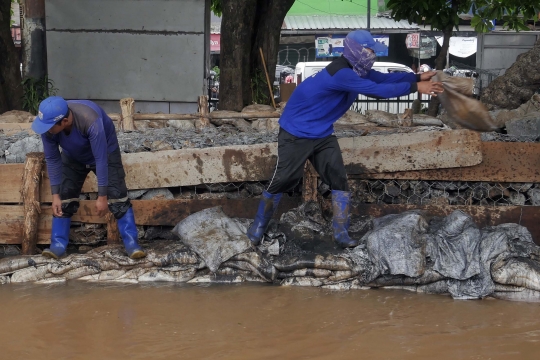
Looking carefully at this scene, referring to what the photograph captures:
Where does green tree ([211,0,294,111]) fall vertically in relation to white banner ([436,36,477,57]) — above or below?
below

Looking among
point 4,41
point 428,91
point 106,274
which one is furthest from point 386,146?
point 4,41

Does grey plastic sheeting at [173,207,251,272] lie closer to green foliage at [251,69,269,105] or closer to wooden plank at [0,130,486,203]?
wooden plank at [0,130,486,203]

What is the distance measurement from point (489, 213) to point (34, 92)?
8296mm

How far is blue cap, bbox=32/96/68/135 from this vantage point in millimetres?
5203

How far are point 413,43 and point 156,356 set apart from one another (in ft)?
74.5

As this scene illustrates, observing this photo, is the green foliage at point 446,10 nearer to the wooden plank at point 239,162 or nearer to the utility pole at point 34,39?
the wooden plank at point 239,162

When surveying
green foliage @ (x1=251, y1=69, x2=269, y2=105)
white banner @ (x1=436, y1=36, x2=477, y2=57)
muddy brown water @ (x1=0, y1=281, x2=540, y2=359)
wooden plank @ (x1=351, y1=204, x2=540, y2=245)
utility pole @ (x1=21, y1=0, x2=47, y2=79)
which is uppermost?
white banner @ (x1=436, y1=36, x2=477, y2=57)

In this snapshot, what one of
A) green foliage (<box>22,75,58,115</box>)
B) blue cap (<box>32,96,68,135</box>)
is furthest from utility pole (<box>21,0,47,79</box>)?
blue cap (<box>32,96,68,135</box>)

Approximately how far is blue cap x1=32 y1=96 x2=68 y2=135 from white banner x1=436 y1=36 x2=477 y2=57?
22469 mm

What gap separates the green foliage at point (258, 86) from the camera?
11405 millimetres

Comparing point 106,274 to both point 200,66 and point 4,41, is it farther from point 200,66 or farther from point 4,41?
point 200,66

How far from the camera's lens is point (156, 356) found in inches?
168

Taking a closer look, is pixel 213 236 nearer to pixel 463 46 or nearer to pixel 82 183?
pixel 82 183

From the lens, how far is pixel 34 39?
41.2ft
